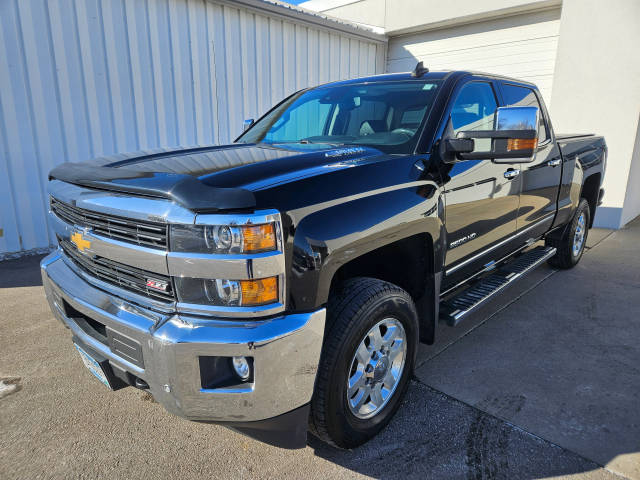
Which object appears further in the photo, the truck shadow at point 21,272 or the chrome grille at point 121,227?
the truck shadow at point 21,272

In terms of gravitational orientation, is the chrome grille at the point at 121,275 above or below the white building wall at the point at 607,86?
below

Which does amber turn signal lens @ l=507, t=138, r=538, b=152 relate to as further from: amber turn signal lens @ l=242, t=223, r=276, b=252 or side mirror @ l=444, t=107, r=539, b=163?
amber turn signal lens @ l=242, t=223, r=276, b=252

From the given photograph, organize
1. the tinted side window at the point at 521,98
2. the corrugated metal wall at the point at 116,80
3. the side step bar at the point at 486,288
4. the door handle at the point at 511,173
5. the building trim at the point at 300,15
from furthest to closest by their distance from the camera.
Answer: the building trim at the point at 300,15, the corrugated metal wall at the point at 116,80, the tinted side window at the point at 521,98, the door handle at the point at 511,173, the side step bar at the point at 486,288

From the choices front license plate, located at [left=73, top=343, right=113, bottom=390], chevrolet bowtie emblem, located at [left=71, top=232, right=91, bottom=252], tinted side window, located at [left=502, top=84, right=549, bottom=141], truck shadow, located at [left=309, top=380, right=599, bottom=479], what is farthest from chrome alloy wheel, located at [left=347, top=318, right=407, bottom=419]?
tinted side window, located at [left=502, top=84, right=549, bottom=141]

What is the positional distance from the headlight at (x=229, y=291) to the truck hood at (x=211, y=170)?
0.92 ft

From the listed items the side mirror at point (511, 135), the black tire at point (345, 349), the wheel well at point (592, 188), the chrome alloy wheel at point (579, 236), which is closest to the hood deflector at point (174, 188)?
the black tire at point (345, 349)

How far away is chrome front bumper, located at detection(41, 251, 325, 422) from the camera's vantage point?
64.6 inches

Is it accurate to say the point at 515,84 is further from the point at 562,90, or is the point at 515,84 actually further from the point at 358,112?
the point at 562,90

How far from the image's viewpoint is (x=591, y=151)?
4.95 metres

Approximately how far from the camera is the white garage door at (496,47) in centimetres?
804

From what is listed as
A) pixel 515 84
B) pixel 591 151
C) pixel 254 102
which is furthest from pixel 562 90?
pixel 254 102

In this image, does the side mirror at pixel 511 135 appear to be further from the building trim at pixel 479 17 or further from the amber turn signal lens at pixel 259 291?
the building trim at pixel 479 17

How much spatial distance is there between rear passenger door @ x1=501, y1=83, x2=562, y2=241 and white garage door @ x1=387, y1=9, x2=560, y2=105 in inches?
184

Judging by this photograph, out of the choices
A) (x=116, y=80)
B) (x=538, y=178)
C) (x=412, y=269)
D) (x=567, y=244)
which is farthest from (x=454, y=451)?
(x=116, y=80)
